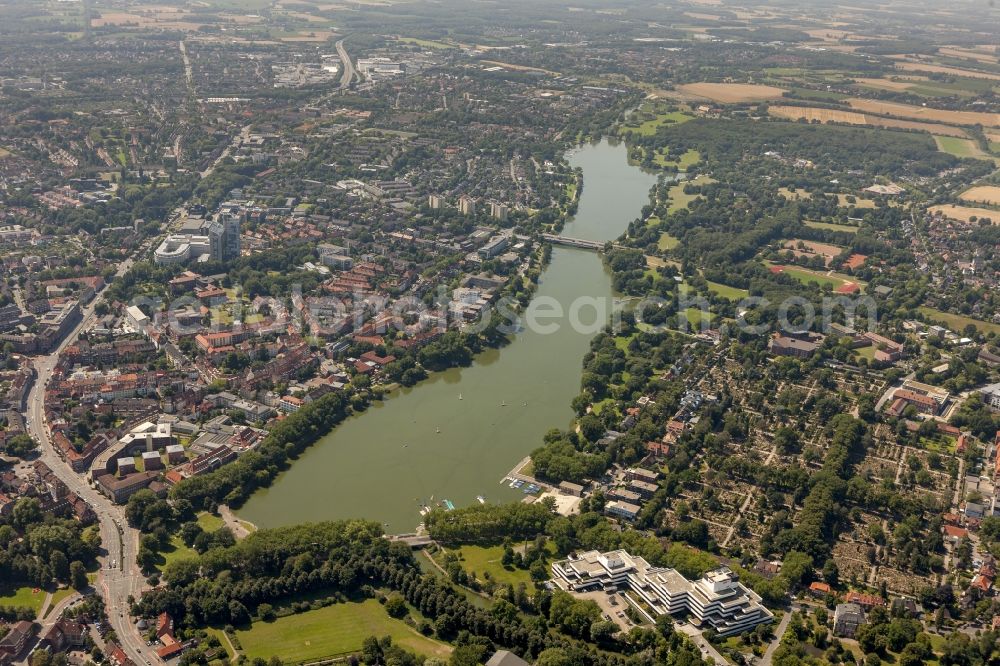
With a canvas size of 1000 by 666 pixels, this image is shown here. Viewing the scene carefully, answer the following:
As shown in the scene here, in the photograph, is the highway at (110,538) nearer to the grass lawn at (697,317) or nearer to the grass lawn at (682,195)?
the grass lawn at (697,317)

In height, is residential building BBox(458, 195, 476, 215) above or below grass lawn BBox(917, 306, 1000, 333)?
above

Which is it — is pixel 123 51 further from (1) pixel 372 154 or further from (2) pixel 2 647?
(2) pixel 2 647

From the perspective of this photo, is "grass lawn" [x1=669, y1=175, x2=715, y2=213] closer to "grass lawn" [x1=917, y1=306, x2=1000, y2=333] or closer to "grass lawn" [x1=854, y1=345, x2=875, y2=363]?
"grass lawn" [x1=917, y1=306, x2=1000, y2=333]

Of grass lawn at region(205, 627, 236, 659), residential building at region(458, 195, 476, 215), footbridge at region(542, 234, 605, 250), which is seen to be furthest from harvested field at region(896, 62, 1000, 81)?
grass lawn at region(205, 627, 236, 659)

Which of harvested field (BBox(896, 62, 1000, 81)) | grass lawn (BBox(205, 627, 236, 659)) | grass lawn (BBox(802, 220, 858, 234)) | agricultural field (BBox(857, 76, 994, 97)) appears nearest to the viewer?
grass lawn (BBox(205, 627, 236, 659))

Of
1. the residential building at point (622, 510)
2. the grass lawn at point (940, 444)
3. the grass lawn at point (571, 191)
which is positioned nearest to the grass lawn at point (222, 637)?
the residential building at point (622, 510)

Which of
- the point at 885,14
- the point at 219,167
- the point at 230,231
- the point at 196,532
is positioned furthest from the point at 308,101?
the point at 885,14
